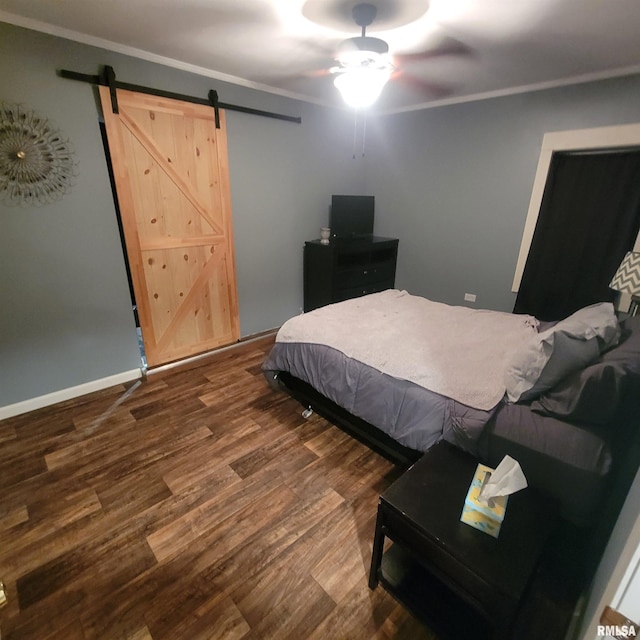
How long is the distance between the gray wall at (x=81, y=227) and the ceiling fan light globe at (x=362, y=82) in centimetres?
158

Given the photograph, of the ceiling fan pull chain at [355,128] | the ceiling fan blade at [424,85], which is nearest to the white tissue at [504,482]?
the ceiling fan blade at [424,85]

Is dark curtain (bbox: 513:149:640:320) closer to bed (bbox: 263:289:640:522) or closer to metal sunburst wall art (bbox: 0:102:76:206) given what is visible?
bed (bbox: 263:289:640:522)

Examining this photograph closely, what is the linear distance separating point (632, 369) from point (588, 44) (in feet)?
7.23

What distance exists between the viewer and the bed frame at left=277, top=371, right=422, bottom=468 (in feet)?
6.31

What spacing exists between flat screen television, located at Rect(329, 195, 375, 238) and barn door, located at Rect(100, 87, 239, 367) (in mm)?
1301

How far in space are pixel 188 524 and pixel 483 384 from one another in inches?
64.6

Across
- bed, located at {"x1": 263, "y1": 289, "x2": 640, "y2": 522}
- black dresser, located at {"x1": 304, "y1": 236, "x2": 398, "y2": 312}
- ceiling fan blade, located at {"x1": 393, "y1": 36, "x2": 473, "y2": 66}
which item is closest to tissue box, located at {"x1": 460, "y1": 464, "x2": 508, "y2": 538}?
bed, located at {"x1": 263, "y1": 289, "x2": 640, "y2": 522}

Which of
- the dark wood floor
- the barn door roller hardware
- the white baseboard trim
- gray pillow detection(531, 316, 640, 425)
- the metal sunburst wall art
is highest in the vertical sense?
the barn door roller hardware

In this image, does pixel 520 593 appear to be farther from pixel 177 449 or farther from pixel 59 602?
pixel 177 449

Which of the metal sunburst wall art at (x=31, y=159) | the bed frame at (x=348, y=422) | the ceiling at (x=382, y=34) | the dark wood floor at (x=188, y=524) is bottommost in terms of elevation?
the dark wood floor at (x=188, y=524)

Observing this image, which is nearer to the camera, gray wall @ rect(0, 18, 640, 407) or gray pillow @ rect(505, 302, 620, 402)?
gray pillow @ rect(505, 302, 620, 402)

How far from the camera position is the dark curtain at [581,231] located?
275 cm

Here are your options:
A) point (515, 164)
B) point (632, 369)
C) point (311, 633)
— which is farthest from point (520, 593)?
point (515, 164)

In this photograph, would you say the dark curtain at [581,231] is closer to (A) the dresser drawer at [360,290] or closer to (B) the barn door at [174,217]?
(A) the dresser drawer at [360,290]
